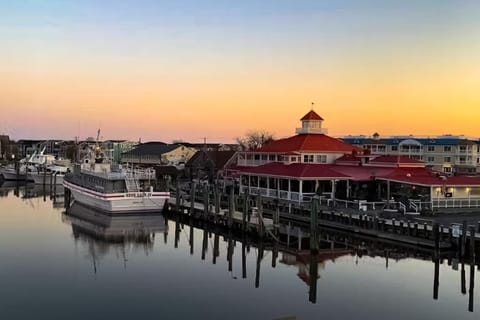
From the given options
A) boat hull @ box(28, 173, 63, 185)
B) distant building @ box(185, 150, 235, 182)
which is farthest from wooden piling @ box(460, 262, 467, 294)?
boat hull @ box(28, 173, 63, 185)

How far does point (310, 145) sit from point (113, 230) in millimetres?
23247

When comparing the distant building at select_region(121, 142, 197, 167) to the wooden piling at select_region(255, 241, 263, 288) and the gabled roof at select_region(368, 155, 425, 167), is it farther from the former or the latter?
the wooden piling at select_region(255, 241, 263, 288)

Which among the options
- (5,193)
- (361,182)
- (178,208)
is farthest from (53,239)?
(5,193)

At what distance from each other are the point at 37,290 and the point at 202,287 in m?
7.29

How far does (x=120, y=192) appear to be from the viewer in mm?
49500

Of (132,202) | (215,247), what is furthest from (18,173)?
(215,247)

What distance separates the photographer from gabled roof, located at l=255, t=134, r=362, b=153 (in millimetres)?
56331

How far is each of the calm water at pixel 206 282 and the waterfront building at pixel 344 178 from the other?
903 cm

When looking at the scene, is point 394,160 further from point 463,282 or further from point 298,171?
point 463,282

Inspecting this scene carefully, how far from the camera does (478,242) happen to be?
94.6 feet

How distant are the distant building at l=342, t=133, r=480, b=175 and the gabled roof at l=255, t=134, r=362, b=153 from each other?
133 feet

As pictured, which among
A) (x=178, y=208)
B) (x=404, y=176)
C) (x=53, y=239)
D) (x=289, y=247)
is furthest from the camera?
(x=178, y=208)

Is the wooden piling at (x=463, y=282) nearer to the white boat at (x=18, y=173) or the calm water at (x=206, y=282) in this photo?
the calm water at (x=206, y=282)

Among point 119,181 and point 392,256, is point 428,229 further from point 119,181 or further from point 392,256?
point 119,181
